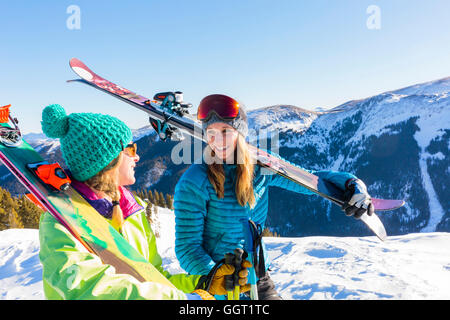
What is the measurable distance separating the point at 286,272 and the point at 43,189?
5.56m

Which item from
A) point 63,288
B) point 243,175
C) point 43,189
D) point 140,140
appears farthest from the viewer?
point 140,140

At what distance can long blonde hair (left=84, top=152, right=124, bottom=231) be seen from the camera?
1.69 metres

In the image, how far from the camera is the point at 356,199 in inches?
113

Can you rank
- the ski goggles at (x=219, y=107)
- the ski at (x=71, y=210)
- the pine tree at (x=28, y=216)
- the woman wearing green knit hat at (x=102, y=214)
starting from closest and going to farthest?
1. the woman wearing green knit hat at (x=102, y=214)
2. the ski at (x=71, y=210)
3. the ski goggles at (x=219, y=107)
4. the pine tree at (x=28, y=216)

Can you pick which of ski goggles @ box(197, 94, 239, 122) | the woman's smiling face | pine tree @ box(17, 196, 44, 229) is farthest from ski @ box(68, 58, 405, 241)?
pine tree @ box(17, 196, 44, 229)

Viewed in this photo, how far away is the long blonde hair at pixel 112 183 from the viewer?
1.69 m

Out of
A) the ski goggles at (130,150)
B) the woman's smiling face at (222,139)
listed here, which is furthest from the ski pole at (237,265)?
the ski goggles at (130,150)

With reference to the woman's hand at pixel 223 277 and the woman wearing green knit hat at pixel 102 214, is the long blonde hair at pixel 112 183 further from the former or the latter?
the woman's hand at pixel 223 277

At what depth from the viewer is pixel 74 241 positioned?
4.19 feet

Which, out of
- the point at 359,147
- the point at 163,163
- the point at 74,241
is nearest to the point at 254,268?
the point at 74,241

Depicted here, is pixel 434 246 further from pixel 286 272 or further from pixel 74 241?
pixel 74 241

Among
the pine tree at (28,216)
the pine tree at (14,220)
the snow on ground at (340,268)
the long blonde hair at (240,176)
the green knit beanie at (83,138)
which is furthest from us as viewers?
the pine tree at (28,216)

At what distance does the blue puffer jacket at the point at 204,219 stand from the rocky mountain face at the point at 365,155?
105433 millimetres

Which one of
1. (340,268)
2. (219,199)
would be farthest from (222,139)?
(340,268)
